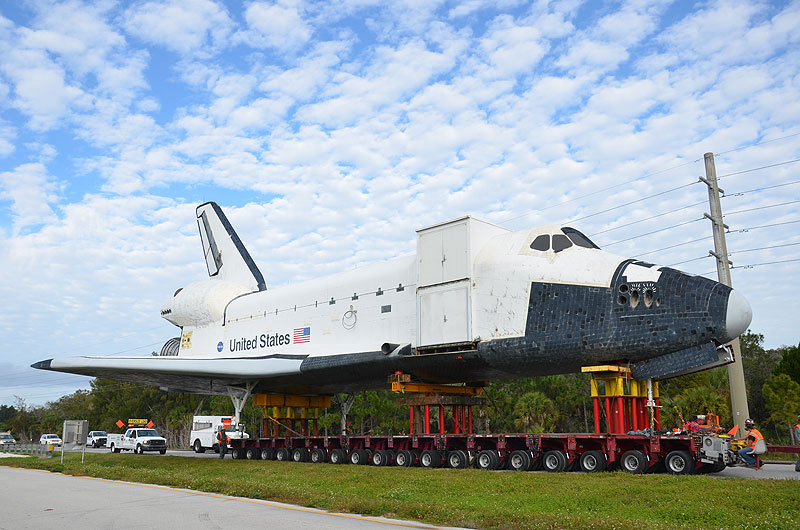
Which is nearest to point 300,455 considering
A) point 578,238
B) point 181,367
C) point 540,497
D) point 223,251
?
point 181,367

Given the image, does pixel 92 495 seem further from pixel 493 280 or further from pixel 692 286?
pixel 692 286

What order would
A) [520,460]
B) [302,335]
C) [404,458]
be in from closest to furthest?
[520,460]
[404,458]
[302,335]

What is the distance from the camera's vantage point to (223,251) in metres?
23.0

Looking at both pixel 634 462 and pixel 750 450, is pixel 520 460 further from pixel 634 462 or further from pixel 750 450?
pixel 750 450

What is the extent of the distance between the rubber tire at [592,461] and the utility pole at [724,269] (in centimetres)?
748

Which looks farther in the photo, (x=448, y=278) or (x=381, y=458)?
(x=381, y=458)

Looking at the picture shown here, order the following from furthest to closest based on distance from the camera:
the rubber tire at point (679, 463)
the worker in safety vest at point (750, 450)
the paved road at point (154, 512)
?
the worker in safety vest at point (750, 450)
the rubber tire at point (679, 463)
the paved road at point (154, 512)

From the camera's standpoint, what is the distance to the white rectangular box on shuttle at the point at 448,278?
508 inches

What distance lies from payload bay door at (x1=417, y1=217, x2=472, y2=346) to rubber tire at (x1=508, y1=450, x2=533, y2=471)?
2.40 metres

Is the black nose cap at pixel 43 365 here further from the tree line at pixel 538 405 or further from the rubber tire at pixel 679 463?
the rubber tire at pixel 679 463

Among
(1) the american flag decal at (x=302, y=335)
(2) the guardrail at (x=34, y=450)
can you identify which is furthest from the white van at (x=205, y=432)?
(1) the american flag decal at (x=302, y=335)

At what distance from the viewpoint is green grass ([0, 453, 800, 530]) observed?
6.64 m

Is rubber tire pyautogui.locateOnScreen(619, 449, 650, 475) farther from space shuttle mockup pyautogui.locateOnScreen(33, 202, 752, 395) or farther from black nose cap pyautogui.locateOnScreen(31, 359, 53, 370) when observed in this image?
black nose cap pyautogui.locateOnScreen(31, 359, 53, 370)

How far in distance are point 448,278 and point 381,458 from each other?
4523mm
